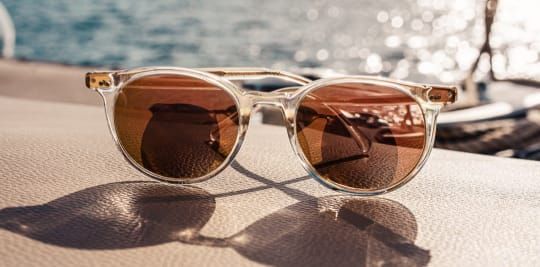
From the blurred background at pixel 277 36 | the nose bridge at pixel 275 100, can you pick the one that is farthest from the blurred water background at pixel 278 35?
the nose bridge at pixel 275 100

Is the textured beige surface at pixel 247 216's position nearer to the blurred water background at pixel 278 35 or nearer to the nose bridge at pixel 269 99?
the nose bridge at pixel 269 99

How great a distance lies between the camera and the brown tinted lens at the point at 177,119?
0.63 m

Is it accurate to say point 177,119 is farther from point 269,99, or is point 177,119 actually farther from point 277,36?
point 277,36

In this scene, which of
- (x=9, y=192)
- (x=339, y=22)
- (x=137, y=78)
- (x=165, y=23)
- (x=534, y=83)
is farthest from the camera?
(x=339, y=22)

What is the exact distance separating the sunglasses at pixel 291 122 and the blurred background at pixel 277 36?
2623 millimetres

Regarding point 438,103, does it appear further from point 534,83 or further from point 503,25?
point 503,25

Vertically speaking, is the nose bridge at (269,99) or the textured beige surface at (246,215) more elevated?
the nose bridge at (269,99)

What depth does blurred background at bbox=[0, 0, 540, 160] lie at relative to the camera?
21.8 ft

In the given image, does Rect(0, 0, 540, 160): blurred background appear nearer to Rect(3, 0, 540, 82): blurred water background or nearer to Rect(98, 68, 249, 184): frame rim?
Rect(3, 0, 540, 82): blurred water background

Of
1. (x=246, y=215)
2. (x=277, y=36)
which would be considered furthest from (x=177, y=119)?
(x=277, y=36)

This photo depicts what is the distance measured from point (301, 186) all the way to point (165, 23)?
8.57 metres

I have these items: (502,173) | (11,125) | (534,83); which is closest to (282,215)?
(502,173)

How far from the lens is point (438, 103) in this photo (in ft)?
1.96

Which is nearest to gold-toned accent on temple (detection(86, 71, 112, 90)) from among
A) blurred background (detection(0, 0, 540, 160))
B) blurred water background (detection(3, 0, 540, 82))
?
blurred background (detection(0, 0, 540, 160))
